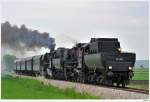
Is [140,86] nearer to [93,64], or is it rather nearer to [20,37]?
[93,64]

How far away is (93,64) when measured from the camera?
702 inches

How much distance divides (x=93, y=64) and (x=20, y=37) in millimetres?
2641

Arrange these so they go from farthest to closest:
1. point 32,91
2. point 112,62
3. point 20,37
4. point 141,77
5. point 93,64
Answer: point 93,64 → point 112,62 → point 20,37 → point 141,77 → point 32,91

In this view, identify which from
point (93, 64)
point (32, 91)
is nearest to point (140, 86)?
point (93, 64)

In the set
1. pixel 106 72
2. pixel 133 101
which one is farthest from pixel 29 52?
pixel 133 101

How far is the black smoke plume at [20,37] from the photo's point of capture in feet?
52.1

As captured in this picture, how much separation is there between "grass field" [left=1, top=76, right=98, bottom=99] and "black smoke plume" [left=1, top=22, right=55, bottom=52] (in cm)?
101

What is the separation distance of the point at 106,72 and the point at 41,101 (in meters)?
2.91

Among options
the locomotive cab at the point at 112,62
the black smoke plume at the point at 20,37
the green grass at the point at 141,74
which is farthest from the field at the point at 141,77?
the black smoke plume at the point at 20,37

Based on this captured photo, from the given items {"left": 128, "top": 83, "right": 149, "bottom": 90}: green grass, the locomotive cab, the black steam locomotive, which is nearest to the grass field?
the black steam locomotive

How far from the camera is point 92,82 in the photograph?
18391mm

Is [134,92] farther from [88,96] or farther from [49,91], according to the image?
[49,91]

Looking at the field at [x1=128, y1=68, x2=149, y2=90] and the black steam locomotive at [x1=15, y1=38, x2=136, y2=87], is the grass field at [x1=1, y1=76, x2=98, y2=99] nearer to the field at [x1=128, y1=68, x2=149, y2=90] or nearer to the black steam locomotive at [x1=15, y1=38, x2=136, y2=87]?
the black steam locomotive at [x1=15, y1=38, x2=136, y2=87]

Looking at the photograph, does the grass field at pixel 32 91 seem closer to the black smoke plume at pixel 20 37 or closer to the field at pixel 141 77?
the black smoke plume at pixel 20 37
